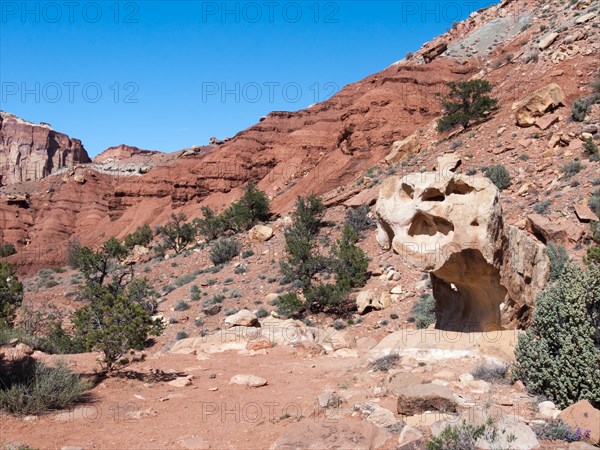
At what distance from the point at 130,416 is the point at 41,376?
1.58m

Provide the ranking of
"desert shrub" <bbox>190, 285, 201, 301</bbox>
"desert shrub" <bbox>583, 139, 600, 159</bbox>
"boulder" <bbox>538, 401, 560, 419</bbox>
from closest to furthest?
"boulder" <bbox>538, 401, 560, 419</bbox> < "desert shrub" <bbox>583, 139, 600, 159</bbox> < "desert shrub" <bbox>190, 285, 201, 301</bbox>

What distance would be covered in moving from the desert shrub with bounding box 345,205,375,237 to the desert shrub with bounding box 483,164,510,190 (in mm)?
5644

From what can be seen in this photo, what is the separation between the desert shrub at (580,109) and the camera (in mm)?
20047

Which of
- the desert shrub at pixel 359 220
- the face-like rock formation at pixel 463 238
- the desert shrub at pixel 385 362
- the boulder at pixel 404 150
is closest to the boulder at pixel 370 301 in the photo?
the desert shrub at pixel 359 220

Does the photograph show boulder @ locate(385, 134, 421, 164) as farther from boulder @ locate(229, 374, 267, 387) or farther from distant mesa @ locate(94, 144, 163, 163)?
distant mesa @ locate(94, 144, 163, 163)

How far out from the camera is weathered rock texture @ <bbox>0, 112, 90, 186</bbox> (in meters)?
87.8

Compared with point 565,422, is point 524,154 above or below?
above

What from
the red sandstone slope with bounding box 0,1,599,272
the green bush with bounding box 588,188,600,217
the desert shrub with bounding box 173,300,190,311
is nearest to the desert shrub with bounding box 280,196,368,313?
the desert shrub with bounding box 173,300,190,311

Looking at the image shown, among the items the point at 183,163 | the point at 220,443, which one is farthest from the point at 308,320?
the point at 183,163

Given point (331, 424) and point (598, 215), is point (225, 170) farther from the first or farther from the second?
point (331, 424)

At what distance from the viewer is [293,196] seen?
37.9 m

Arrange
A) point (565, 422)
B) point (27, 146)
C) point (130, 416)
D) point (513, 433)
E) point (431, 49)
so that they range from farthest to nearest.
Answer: point (27, 146), point (431, 49), point (130, 416), point (565, 422), point (513, 433)

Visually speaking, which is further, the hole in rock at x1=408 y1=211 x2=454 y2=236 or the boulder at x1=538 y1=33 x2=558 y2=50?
the boulder at x1=538 y1=33 x2=558 y2=50

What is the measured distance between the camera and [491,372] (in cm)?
607
